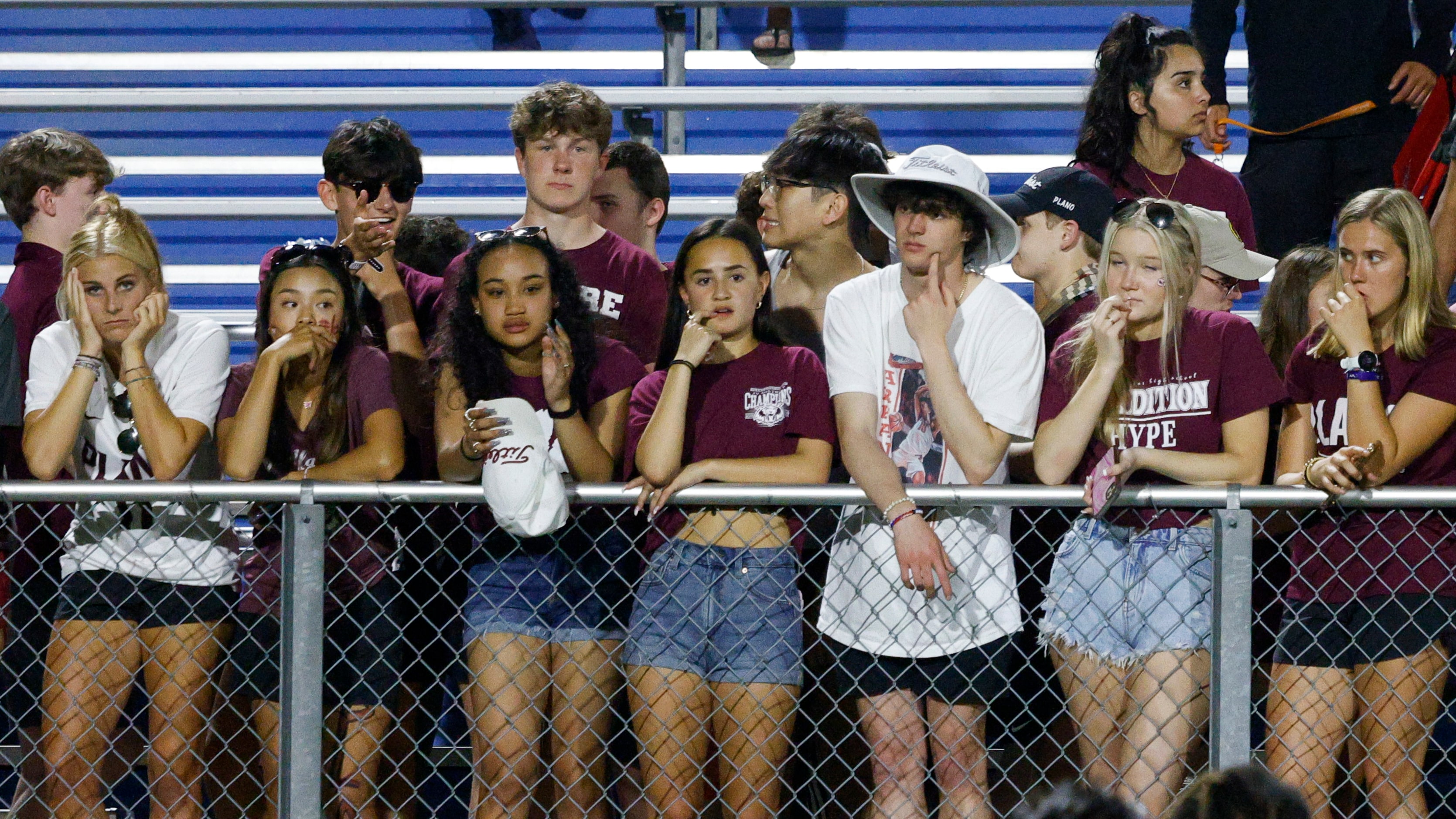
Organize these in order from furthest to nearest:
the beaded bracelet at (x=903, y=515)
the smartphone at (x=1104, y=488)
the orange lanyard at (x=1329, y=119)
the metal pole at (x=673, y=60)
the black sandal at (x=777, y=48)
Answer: the black sandal at (x=777, y=48) < the metal pole at (x=673, y=60) < the orange lanyard at (x=1329, y=119) < the beaded bracelet at (x=903, y=515) < the smartphone at (x=1104, y=488)

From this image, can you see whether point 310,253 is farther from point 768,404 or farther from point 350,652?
point 768,404

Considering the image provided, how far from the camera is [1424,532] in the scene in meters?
2.84

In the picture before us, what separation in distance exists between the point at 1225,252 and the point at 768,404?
1.16m

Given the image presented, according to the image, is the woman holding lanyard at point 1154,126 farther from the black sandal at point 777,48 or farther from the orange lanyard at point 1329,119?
the black sandal at point 777,48

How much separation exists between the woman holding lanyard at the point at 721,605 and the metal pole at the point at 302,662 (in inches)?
23.1

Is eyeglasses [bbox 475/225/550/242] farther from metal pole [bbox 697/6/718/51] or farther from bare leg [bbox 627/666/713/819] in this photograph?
metal pole [bbox 697/6/718/51]

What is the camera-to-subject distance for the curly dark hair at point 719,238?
311 cm

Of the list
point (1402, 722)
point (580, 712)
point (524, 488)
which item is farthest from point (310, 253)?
point (1402, 722)

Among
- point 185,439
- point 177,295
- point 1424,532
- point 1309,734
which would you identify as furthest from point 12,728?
point 1424,532

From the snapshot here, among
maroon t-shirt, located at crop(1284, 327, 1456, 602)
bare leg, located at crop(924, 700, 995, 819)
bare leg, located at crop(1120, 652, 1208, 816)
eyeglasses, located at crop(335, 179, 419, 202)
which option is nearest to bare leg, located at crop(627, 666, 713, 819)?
bare leg, located at crop(924, 700, 995, 819)

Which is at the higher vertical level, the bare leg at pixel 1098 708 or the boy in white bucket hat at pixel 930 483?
the boy in white bucket hat at pixel 930 483

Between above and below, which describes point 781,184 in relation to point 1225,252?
above

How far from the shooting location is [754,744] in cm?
284

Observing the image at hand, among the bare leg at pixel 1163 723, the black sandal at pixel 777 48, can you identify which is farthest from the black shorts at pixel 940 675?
the black sandal at pixel 777 48
